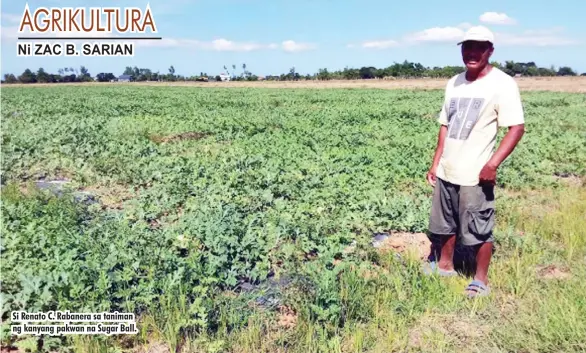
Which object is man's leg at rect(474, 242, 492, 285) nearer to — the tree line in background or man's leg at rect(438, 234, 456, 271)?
man's leg at rect(438, 234, 456, 271)

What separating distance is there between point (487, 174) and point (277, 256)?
2.11m

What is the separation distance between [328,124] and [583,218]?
1025cm

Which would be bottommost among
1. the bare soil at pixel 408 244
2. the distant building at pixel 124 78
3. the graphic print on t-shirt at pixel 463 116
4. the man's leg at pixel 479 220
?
the bare soil at pixel 408 244

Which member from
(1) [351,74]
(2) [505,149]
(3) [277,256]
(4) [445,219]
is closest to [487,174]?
(2) [505,149]

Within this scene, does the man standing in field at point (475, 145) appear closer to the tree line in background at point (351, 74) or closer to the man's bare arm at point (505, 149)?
the man's bare arm at point (505, 149)

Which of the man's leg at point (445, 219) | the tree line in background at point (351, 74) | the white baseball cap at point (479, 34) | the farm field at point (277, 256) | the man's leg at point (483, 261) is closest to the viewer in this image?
the farm field at point (277, 256)

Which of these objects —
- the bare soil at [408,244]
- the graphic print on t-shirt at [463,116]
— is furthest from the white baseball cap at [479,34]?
the bare soil at [408,244]

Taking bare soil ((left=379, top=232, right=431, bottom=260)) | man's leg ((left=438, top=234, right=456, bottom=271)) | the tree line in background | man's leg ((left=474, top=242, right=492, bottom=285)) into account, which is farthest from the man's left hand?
the tree line in background

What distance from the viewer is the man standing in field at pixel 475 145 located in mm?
3811

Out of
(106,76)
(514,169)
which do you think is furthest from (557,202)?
(106,76)

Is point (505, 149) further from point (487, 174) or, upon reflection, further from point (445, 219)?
point (445, 219)

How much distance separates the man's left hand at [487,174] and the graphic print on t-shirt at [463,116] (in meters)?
0.33

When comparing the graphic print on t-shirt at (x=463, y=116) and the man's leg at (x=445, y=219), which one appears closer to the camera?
the graphic print on t-shirt at (x=463, y=116)

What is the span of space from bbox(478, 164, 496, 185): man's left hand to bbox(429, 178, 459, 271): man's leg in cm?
35
